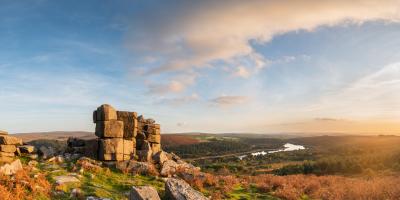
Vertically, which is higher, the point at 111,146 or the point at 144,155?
the point at 111,146

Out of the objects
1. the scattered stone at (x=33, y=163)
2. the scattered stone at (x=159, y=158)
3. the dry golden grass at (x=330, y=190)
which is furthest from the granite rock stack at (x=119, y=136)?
the dry golden grass at (x=330, y=190)

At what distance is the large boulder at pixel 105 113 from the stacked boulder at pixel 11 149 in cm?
494

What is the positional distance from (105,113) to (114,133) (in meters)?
1.61

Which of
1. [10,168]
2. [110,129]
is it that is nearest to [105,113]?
[110,129]

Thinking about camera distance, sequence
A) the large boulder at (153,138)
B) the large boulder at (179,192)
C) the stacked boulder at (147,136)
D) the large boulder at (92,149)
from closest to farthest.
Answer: the large boulder at (179,192) < the large boulder at (92,149) < the stacked boulder at (147,136) < the large boulder at (153,138)

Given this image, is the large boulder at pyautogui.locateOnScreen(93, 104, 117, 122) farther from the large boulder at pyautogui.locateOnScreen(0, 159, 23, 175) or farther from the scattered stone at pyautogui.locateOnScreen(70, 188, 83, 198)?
the scattered stone at pyautogui.locateOnScreen(70, 188, 83, 198)

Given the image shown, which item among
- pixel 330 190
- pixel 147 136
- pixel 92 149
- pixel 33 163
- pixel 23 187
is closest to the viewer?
pixel 23 187

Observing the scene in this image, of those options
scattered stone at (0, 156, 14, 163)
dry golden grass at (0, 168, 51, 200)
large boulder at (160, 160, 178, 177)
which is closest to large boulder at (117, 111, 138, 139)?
large boulder at (160, 160, 178, 177)

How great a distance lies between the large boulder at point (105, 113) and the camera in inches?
984

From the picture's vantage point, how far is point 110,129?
24766mm

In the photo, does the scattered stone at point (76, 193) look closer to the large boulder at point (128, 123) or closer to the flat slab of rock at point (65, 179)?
the flat slab of rock at point (65, 179)

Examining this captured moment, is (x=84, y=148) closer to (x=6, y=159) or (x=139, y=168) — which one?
(x=139, y=168)

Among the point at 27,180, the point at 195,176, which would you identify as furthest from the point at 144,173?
the point at 27,180

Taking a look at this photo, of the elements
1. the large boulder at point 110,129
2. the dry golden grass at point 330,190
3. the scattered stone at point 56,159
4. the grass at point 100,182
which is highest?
the large boulder at point 110,129
